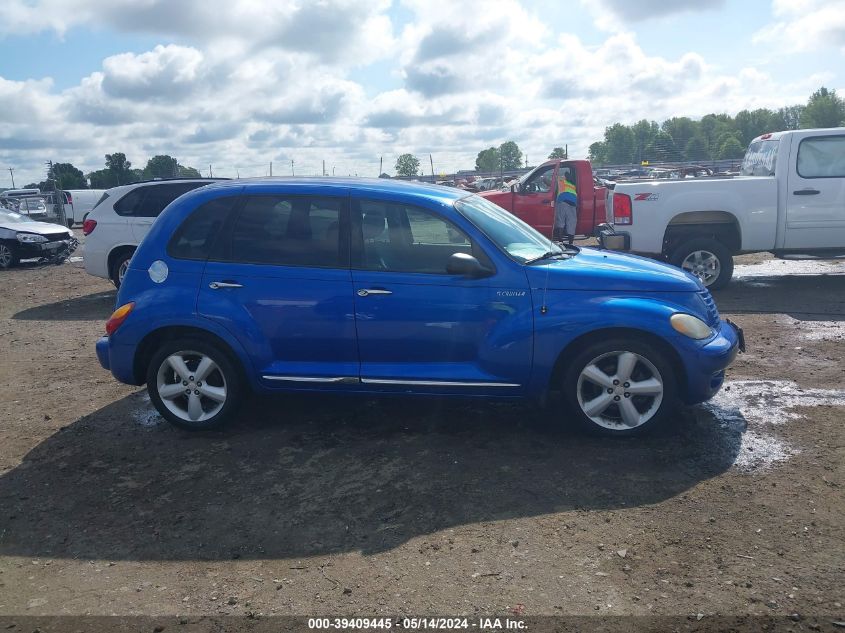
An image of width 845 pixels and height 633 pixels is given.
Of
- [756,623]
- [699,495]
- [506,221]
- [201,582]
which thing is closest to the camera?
[756,623]

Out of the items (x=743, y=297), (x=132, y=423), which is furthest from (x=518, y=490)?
(x=743, y=297)

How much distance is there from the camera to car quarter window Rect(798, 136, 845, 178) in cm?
1016

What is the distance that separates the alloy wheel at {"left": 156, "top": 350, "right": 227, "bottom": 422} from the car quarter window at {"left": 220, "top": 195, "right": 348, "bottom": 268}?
0.79 meters

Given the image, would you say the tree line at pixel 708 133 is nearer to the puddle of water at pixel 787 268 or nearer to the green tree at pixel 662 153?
the green tree at pixel 662 153

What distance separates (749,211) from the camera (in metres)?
10.1

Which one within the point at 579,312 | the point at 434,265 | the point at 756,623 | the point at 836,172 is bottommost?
the point at 756,623

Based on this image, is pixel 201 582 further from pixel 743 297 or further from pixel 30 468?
pixel 743 297

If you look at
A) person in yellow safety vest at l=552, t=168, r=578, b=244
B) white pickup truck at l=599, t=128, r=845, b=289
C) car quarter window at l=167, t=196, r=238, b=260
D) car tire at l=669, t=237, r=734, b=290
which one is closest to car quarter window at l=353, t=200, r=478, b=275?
car quarter window at l=167, t=196, r=238, b=260

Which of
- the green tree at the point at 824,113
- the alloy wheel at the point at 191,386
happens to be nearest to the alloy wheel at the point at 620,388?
the alloy wheel at the point at 191,386

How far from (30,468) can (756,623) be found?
4.49 metres

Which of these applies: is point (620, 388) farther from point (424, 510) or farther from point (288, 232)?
point (288, 232)

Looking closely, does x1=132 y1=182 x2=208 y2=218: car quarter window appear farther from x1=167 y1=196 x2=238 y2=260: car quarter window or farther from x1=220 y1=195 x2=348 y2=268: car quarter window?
x1=220 y1=195 x2=348 y2=268: car quarter window

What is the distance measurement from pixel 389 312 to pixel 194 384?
155cm

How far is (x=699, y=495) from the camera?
165 inches
